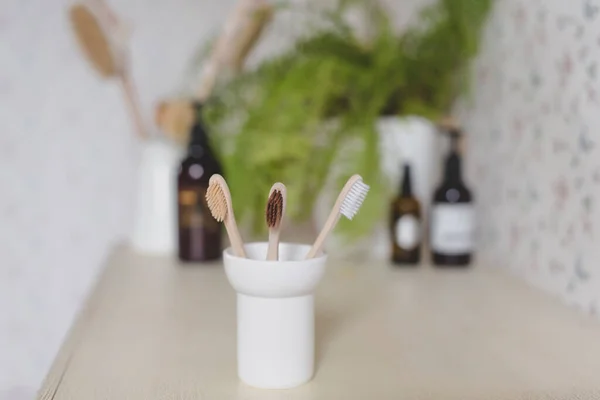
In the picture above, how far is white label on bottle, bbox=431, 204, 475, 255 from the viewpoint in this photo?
106 cm

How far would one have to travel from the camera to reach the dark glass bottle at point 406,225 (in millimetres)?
1065

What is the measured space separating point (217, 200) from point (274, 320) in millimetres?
112

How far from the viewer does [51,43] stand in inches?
56.0

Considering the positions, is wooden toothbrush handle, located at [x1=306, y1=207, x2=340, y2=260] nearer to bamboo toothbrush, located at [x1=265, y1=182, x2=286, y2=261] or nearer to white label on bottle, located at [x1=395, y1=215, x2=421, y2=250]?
bamboo toothbrush, located at [x1=265, y1=182, x2=286, y2=261]

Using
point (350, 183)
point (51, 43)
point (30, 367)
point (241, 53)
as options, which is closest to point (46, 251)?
Result: point (30, 367)

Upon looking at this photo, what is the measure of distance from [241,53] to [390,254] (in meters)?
0.43

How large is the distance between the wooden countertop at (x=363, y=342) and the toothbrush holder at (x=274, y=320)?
2 centimetres

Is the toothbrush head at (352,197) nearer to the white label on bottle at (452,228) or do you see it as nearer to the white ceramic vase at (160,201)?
the white label on bottle at (452,228)

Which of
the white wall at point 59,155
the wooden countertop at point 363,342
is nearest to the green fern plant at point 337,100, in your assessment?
the wooden countertop at point 363,342

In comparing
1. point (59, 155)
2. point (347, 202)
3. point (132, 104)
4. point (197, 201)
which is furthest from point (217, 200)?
point (59, 155)

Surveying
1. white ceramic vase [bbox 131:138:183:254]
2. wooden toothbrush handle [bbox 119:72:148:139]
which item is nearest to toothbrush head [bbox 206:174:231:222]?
white ceramic vase [bbox 131:138:183:254]

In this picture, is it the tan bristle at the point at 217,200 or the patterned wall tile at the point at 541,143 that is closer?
the tan bristle at the point at 217,200

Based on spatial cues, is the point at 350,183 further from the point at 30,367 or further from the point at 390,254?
the point at 30,367

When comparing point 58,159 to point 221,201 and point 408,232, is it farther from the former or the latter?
point 221,201
